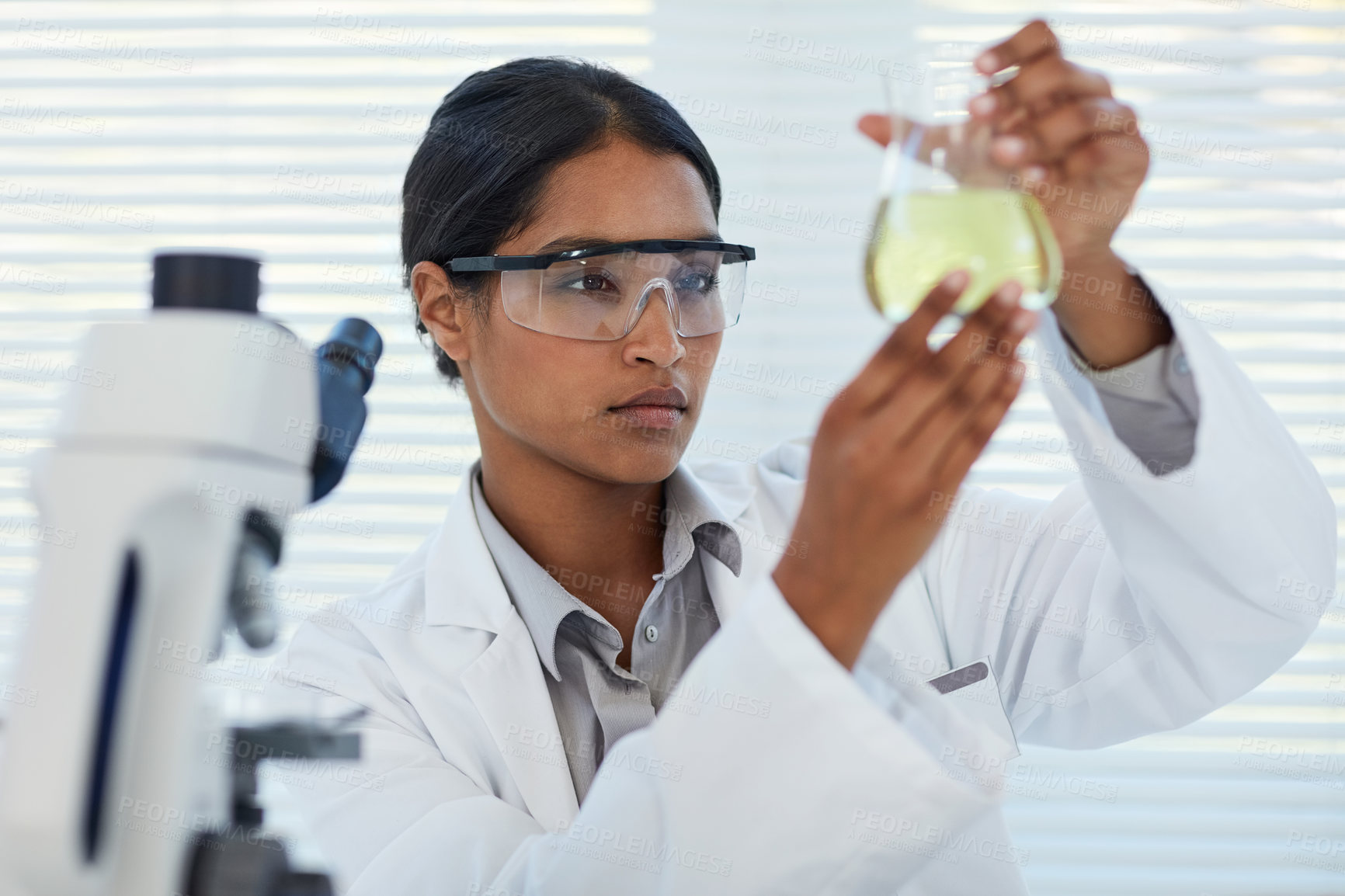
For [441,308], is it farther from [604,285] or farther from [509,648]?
[509,648]

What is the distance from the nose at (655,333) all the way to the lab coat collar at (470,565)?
306 millimetres

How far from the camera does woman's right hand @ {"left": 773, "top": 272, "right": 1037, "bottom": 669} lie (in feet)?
2.69

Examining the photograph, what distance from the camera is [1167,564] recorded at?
1.18 meters

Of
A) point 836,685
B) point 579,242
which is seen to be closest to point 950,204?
point 836,685

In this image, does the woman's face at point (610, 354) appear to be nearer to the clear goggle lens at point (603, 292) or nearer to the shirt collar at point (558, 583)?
the clear goggle lens at point (603, 292)

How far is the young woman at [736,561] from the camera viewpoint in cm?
85

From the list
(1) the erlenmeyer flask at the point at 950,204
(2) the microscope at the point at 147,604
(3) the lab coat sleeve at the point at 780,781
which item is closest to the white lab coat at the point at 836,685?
(3) the lab coat sleeve at the point at 780,781

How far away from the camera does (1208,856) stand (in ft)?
7.73

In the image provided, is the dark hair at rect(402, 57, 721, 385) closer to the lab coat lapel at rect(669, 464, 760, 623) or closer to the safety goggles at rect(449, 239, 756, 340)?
the safety goggles at rect(449, 239, 756, 340)

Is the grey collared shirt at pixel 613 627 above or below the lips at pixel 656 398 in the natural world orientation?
below

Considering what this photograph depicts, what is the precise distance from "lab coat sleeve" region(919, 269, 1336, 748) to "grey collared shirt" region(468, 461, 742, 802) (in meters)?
0.49

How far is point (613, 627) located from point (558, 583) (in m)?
0.14

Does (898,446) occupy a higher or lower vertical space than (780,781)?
higher

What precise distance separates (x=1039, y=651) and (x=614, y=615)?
66cm
